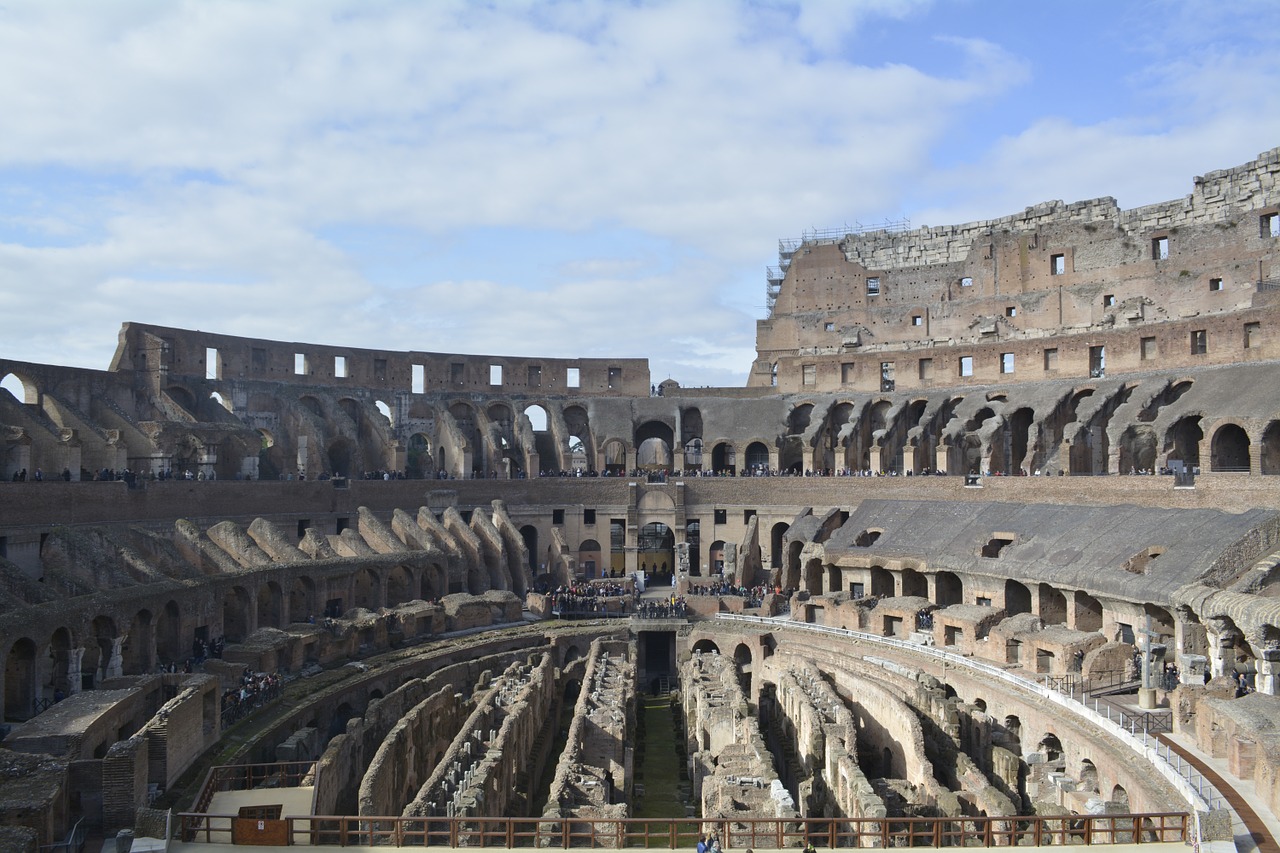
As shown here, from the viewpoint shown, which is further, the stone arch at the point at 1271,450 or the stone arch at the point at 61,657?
the stone arch at the point at 1271,450

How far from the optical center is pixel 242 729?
23703 millimetres

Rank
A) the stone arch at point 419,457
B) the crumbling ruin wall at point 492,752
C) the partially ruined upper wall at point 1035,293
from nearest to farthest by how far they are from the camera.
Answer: the crumbling ruin wall at point 492,752, the partially ruined upper wall at point 1035,293, the stone arch at point 419,457

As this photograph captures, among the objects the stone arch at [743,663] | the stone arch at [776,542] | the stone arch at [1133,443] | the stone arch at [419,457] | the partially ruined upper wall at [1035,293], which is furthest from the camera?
the stone arch at [419,457]

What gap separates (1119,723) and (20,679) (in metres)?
23.6

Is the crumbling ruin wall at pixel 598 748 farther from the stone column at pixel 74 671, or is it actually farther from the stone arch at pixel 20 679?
the stone arch at pixel 20 679

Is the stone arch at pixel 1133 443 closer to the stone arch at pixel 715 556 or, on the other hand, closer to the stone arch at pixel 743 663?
the stone arch at pixel 743 663

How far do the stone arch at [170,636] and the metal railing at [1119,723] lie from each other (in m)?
20.4

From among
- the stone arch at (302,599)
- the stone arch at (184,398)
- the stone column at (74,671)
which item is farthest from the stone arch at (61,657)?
the stone arch at (184,398)

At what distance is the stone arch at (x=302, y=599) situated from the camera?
33.2 m

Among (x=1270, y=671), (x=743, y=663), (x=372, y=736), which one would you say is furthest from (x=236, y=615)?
(x=1270, y=671)

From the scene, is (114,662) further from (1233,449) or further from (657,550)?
(1233,449)

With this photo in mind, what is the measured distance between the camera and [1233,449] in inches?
1444

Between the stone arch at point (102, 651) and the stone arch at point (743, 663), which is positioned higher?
the stone arch at point (102, 651)

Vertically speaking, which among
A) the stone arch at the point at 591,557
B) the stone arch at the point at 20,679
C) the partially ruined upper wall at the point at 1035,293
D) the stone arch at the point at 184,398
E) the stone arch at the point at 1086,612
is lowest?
the stone arch at the point at 20,679
